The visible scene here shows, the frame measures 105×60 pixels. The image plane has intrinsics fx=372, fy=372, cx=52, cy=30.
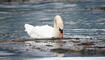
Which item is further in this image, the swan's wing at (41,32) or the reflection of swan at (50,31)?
the swan's wing at (41,32)

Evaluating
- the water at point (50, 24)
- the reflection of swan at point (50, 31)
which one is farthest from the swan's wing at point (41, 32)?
the water at point (50, 24)

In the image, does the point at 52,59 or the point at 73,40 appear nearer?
the point at 52,59

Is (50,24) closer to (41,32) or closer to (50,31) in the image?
(50,31)

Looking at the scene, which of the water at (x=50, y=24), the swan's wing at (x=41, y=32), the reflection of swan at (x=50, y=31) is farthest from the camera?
the swan's wing at (x=41, y=32)

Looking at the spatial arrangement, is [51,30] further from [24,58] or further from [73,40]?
[24,58]

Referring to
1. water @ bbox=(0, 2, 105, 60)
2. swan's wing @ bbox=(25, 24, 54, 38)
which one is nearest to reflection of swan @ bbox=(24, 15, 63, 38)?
swan's wing @ bbox=(25, 24, 54, 38)

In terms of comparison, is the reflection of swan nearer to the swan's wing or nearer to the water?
the swan's wing

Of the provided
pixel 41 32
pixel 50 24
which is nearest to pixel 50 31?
pixel 41 32

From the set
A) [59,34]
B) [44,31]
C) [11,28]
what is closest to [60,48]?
[59,34]

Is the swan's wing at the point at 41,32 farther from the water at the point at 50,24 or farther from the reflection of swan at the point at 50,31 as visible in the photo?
the water at the point at 50,24

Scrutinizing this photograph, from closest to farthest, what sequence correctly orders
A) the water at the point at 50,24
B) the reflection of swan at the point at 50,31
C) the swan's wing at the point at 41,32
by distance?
the water at the point at 50,24 < the reflection of swan at the point at 50,31 < the swan's wing at the point at 41,32

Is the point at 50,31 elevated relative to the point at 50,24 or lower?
elevated

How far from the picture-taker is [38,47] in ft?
24.5

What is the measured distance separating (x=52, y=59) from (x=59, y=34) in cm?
956
